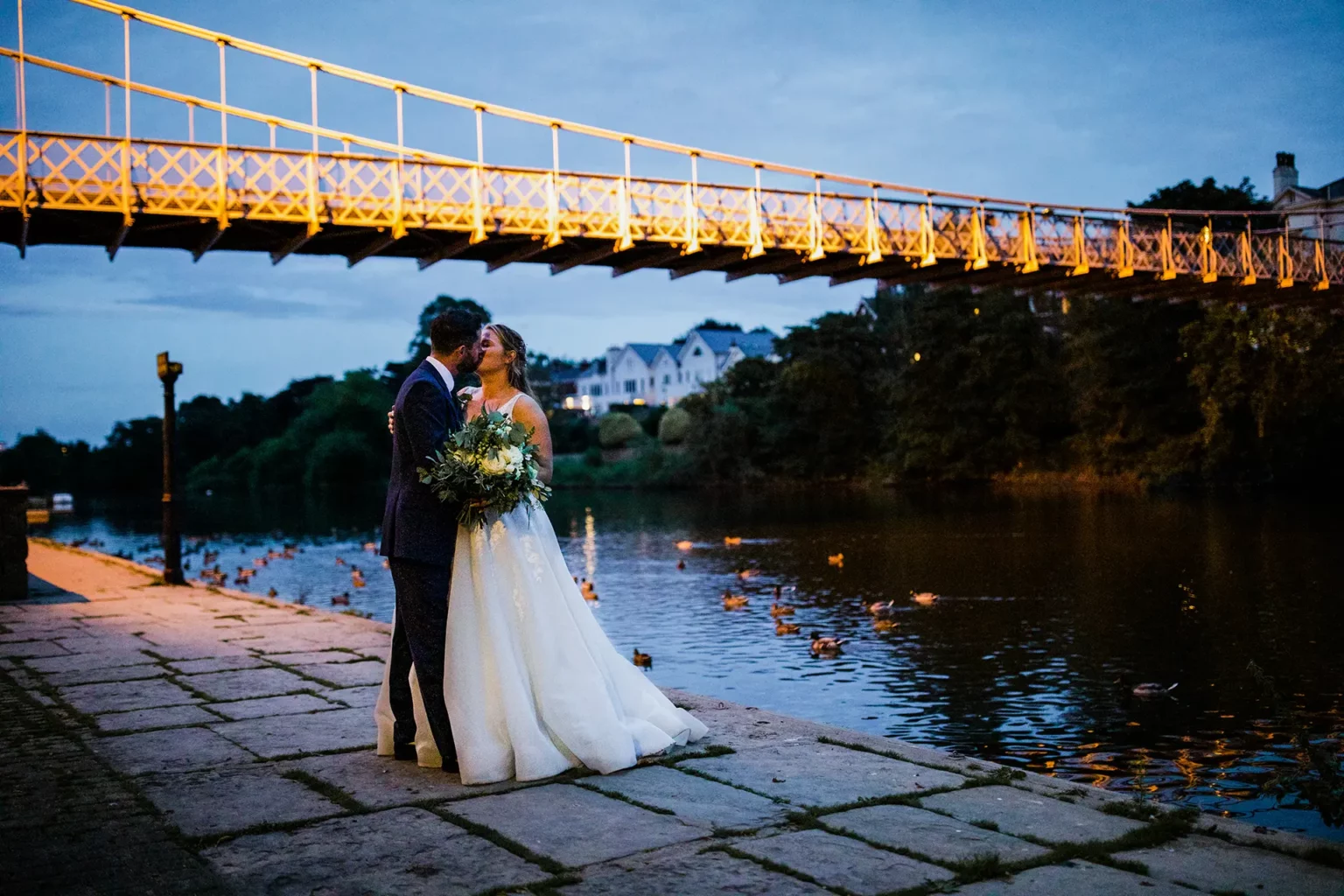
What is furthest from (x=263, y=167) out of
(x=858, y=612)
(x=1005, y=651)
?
(x=1005, y=651)

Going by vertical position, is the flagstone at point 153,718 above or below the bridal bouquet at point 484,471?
below

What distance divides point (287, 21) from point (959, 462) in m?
76.0

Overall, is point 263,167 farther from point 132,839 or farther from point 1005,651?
point 132,839

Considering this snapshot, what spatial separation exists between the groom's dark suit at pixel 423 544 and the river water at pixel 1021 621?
315cm

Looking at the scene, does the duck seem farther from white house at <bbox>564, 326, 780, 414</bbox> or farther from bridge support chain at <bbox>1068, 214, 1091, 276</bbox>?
white house at <bbox>564, 326, 780, 414</bbox>

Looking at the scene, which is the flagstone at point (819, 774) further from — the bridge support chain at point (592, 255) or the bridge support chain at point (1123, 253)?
the bridge support chain at point (1123, 253)

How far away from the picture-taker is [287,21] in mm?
101000

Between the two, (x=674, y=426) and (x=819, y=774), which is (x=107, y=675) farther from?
(x=674, y=426)

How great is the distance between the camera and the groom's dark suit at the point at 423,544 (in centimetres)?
486

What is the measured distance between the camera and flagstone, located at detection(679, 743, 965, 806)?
4.45 meters

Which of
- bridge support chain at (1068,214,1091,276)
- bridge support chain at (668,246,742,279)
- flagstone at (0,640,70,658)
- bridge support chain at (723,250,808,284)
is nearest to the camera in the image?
flagstone at (0,640,70,658)

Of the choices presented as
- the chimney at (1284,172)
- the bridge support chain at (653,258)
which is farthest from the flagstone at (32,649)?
the chimney at (1284,172)

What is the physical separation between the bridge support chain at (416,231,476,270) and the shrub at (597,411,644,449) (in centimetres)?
4814

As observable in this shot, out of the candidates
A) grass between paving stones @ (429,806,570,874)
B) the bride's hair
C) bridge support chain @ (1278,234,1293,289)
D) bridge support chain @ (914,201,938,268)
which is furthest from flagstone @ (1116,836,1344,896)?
bridge support chain @ (1278,234,1293,289)
